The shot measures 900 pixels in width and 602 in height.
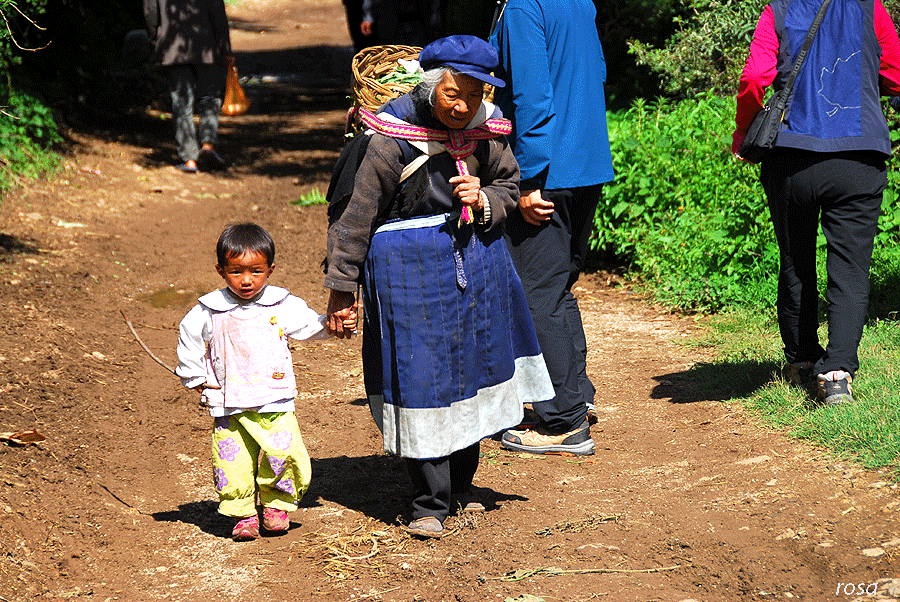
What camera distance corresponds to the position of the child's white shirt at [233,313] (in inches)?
130

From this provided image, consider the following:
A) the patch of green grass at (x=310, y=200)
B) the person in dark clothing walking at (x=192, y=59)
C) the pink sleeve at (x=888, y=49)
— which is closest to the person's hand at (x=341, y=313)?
the pink sleeve at (x=888, y=49)

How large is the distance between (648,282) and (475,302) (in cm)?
366

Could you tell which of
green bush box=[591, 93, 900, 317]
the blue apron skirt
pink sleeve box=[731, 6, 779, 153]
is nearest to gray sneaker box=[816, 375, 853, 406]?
pink sleeve box=[731, 6, 779, 153]

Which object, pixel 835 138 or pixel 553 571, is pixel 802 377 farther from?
pixel 553 571

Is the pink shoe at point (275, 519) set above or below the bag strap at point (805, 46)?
below

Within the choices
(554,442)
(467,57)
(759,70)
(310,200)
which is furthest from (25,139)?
(759,70)

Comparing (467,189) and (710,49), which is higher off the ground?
(710,49)

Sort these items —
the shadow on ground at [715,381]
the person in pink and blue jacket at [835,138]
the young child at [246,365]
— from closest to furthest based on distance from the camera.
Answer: the young child at [246,365] < the person in pink and blue jacket at [835,138] < the shadow on ground at [715,381]

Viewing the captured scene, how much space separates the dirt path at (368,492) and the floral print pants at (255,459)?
206 millimetres

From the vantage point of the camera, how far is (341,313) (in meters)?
3.26

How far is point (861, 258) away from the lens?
3.99 meters

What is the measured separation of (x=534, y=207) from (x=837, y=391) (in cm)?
158

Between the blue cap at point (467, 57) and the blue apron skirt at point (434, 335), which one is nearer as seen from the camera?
the blue cap at point (467, 57)

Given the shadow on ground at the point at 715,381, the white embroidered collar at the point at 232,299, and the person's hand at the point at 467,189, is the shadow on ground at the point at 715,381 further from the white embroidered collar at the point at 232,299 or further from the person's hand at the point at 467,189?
the white embroidered collar at the point at 232,299
